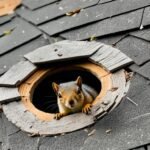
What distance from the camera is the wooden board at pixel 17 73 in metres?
3.88

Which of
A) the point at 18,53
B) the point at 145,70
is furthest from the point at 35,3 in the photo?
the point at 145,70

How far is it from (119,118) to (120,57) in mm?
613

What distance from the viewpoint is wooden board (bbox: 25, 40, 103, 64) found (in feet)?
12.7

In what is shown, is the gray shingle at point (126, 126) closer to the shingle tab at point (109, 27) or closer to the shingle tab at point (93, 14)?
the shingle tab at point (109, 27)

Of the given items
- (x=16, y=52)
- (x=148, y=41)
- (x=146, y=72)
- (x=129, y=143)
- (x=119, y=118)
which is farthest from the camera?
(x=16, y=52)

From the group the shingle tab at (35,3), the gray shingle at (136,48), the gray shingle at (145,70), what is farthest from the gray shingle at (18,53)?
the gray shingle at (145,70)

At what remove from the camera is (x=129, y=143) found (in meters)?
3.00

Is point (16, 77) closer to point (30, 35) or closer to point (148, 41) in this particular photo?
point (30, 35)

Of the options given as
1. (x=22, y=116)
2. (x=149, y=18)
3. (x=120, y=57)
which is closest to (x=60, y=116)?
(x=22, y=116)

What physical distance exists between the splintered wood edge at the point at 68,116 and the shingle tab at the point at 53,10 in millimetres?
910

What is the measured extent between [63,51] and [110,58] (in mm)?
403

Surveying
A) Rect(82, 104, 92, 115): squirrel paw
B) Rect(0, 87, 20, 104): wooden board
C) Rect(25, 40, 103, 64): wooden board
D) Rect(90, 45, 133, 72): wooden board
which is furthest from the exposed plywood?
Rect(82, 104, 92, 115): squirrel paw

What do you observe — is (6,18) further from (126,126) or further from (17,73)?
(126,126)

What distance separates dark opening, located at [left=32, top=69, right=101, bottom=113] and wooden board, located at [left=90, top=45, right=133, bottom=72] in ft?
0.68
